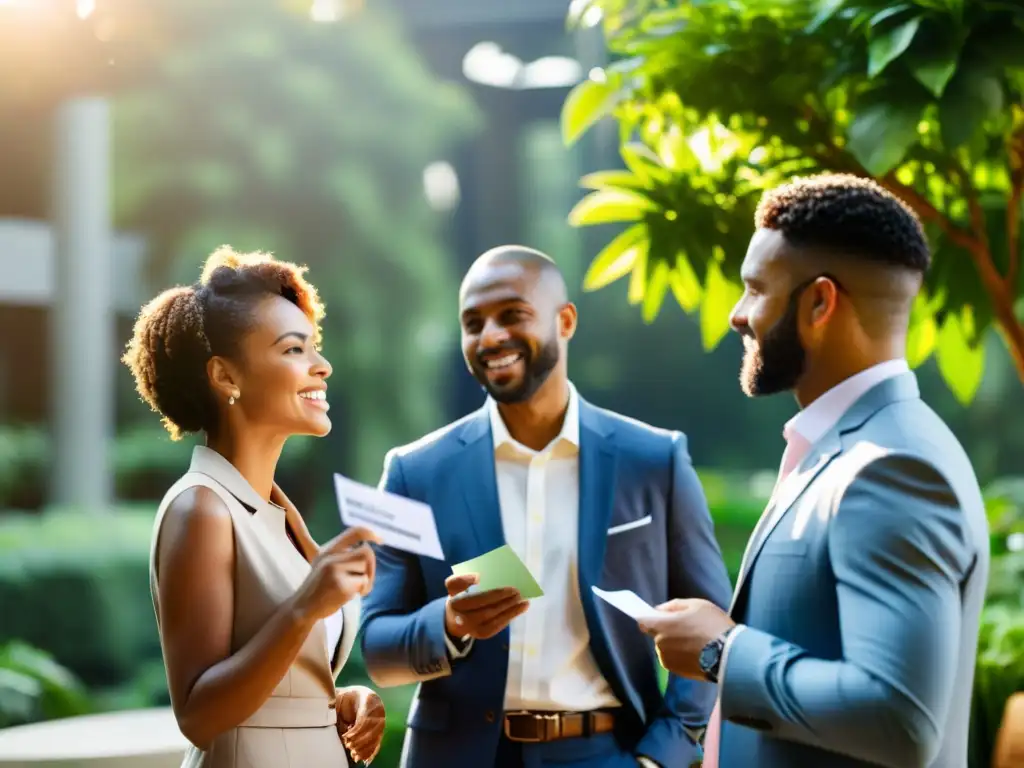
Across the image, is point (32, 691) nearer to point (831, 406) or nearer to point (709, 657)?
point (709, 657)

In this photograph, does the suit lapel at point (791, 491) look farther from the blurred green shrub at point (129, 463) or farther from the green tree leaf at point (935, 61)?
the blurred green shrub at point (129, 463)

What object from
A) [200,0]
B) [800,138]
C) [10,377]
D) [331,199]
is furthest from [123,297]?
[800,138]

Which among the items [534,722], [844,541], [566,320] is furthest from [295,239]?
[844,541]

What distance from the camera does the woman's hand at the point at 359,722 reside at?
2578 mm

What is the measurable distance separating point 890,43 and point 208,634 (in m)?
2.40

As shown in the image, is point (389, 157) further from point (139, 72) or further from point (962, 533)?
point (962, 533)

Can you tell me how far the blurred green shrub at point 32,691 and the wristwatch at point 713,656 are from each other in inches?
204

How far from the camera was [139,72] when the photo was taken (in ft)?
30.6

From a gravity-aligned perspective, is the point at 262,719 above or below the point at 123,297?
below

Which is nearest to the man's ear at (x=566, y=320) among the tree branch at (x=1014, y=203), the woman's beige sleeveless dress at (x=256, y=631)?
the woman's beige sleeveless dress at (x=256, y=631)

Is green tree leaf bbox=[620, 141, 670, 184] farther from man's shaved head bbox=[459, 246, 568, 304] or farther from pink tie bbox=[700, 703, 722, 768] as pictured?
pink tie bbox=[700, 703, 722, 768]

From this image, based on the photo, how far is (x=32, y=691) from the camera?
6.47m

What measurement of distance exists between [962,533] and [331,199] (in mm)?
7864

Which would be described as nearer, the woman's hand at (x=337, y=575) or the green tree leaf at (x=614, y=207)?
the woman's hand at (x=337, y=575)
